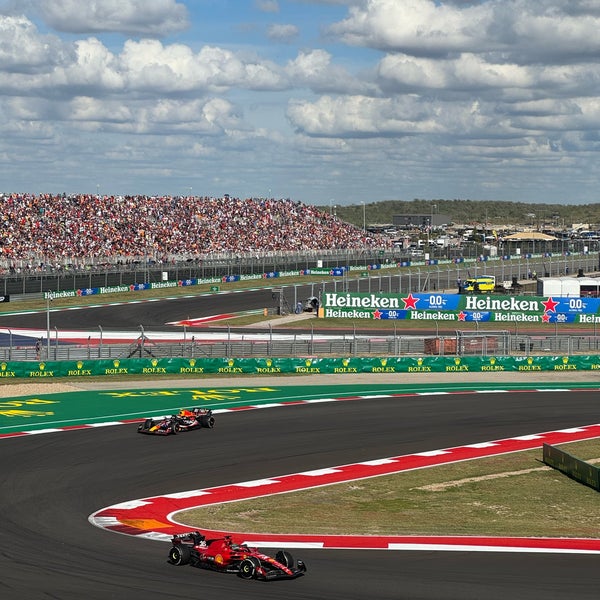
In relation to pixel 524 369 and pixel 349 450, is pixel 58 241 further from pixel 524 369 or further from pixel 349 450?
pixel 349 450

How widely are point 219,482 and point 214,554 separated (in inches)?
346

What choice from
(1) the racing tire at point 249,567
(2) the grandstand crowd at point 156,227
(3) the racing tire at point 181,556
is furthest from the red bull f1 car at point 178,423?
(2) the grandstand crowd at point 156,227

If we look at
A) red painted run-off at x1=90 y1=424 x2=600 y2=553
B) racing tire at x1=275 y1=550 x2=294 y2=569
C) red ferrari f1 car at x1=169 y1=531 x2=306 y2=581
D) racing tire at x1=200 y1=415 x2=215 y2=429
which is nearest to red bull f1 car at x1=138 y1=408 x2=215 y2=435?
racing tire at x1=200 y1=415 x2=215 y2=429

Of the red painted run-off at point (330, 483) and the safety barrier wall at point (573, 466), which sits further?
the safety barrier wall at point (573, 466)

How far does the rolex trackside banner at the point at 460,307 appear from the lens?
232ft

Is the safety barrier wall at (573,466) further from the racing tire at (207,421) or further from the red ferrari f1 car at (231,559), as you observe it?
the red ferrari f1 car at (231,559)

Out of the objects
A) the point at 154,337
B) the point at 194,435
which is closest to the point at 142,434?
the point at 194,435

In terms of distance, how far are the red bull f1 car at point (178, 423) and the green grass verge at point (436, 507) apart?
8.51 metres

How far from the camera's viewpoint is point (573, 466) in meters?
28.3

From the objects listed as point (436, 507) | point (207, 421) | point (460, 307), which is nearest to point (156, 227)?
point (460, 307)

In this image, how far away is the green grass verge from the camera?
72.6ft

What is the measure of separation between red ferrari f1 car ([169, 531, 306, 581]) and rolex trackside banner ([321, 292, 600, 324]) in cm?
5307

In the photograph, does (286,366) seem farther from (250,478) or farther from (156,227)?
(156,227)

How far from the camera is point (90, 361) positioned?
4869 centimetres
